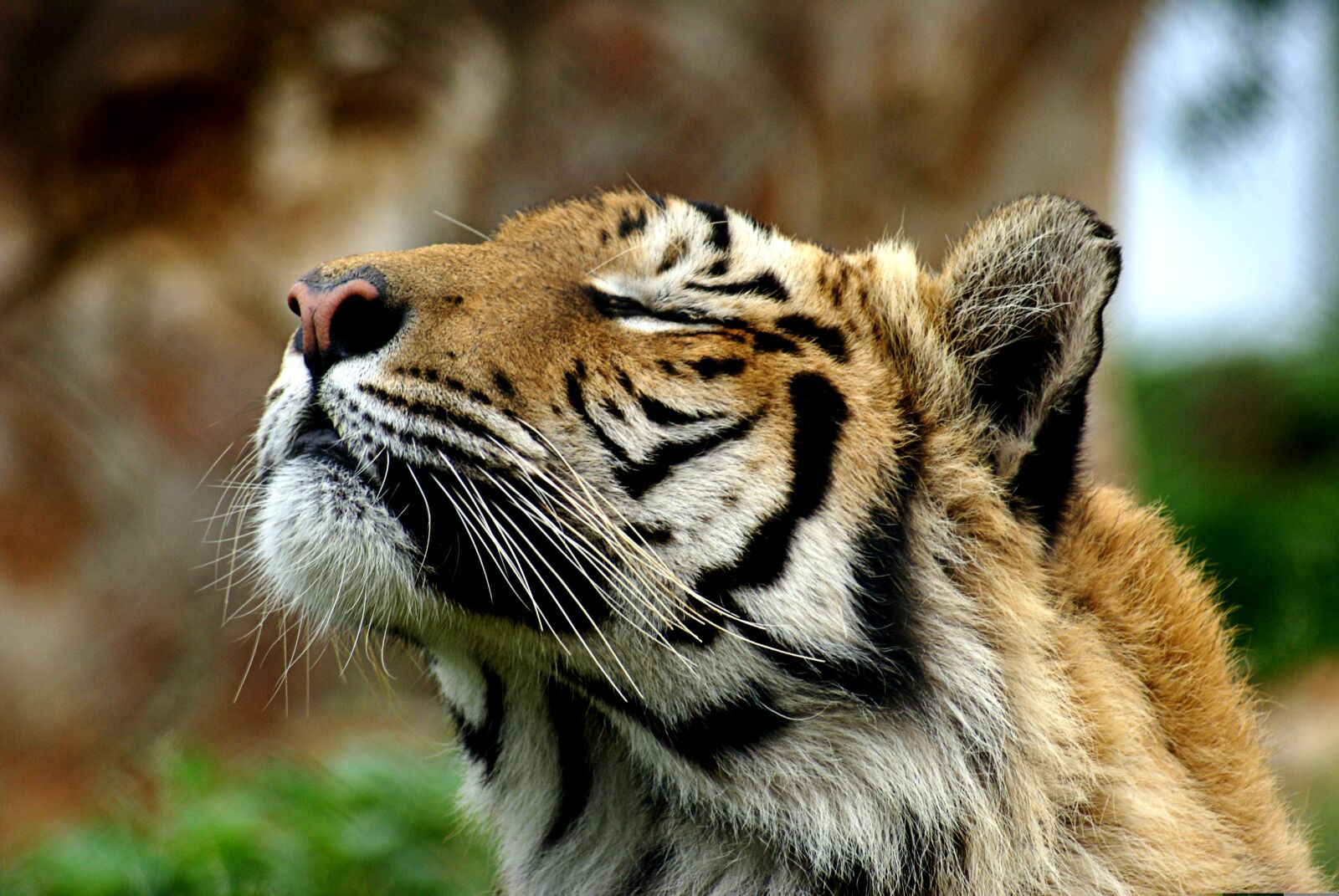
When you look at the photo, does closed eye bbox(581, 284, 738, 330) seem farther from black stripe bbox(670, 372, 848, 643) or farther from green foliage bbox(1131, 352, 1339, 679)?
green foliage bbox(1131, 352, 1339, 679)

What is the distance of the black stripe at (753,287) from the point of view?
107 inches

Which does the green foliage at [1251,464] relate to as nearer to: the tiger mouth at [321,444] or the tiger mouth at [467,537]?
the tiger mouth at [467,537]

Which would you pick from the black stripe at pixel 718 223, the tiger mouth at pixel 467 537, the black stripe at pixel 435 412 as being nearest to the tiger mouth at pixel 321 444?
the tiger mouth at pixel 467 537

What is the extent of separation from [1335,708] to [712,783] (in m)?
7.64

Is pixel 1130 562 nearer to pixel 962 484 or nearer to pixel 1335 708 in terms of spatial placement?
pixel 962 484

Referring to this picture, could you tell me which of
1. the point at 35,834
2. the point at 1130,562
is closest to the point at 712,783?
the point at 1130,562

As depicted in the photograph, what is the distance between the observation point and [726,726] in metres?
2.43

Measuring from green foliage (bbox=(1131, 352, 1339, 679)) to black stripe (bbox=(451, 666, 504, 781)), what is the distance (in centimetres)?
689

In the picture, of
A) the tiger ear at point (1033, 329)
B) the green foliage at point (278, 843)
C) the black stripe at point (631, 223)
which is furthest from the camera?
the green foliage at point (278, 843)

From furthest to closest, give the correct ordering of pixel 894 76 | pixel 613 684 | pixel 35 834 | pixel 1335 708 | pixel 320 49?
1. pixel 1335 708
2. pixel 894 76
3. pixel 320 49
4. pixel 35 834
5. pixel 613 684

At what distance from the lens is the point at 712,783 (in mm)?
2439

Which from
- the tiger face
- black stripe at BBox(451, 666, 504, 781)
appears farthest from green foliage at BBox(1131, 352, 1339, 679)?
black stripe at BBox(451, 666, 504, 781)

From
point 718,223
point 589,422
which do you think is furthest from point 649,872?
point 718,223

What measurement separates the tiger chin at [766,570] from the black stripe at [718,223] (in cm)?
19
